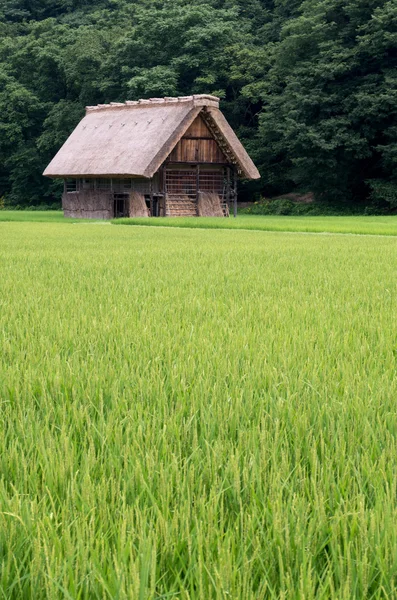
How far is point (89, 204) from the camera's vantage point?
95.0 ft

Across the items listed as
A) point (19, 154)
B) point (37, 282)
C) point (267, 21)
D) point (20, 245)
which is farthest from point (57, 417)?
point (267, 21)

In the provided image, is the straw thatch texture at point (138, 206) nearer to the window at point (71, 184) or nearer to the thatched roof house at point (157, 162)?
the thatched roof house at point (157, 162)

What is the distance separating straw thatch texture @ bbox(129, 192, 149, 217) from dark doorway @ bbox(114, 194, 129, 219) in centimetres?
158

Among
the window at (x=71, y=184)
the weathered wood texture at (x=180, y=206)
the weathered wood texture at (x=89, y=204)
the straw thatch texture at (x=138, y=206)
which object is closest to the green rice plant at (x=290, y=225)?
the straw thatch texture at (x=138, y=206)

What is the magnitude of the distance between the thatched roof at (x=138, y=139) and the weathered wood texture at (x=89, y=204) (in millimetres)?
1114

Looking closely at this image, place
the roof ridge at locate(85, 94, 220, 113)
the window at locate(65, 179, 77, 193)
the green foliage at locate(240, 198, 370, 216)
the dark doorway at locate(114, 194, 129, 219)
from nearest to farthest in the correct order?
the roof ridge at locate(85, 94, 220, 113) < the dark doorway at locate(114, 194, 129, 219) < the green foliage at locate(240, 198, 370, 216) < the window at locate(65, 179, 77, 193)

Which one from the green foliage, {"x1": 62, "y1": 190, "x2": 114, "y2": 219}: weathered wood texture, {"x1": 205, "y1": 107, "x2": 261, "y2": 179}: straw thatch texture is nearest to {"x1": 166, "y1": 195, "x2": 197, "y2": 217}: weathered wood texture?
{"x1": 205, "y1": 107, "x2": 261, "y2": 179}: straw thatch texture

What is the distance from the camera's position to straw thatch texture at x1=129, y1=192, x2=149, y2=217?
2631 centimetres

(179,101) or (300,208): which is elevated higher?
(179,101)

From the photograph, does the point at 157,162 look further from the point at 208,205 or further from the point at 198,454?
the point at 198,454

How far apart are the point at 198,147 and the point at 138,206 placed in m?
3.27

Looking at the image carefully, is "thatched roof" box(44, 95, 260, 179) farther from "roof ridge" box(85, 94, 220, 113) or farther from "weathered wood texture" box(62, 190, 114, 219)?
"weathered wood texture" box(62, 190, 114, 219)

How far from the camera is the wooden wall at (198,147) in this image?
26812 millimetres

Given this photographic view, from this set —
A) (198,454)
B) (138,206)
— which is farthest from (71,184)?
(198,454)
